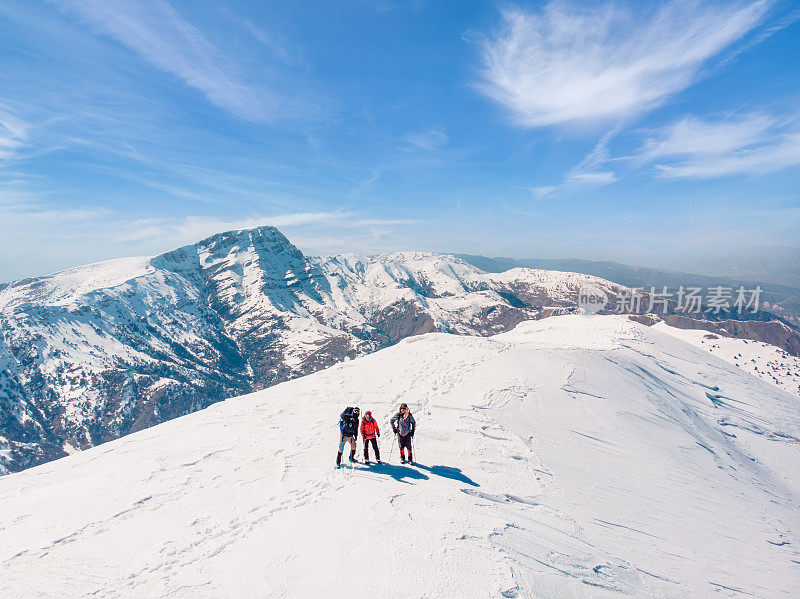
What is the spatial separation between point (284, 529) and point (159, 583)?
281cm

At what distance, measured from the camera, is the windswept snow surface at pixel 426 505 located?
808cm

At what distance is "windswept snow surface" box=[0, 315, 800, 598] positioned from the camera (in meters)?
8.08

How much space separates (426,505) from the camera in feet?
35.3

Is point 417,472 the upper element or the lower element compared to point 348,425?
lower

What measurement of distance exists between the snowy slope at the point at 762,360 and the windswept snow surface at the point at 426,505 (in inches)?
5035

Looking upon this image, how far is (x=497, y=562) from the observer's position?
8.23 meters

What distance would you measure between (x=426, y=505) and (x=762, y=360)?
194386mm

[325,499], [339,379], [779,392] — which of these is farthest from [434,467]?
[779,392]

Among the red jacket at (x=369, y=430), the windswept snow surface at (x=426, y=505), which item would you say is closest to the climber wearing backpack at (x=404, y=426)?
the red jacket at (x=369, y=430)

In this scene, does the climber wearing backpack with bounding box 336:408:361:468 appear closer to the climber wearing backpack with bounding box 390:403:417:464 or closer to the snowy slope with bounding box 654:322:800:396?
the climber wearing backpack with bounding box 390:403:417:464

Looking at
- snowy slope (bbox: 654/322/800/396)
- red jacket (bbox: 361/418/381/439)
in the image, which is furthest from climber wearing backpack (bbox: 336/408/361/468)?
snowy slope (bbox: 654/322/800/396)

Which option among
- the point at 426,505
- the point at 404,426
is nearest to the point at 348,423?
the point at 404,426

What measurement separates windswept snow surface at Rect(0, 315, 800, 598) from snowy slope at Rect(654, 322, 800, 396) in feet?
420

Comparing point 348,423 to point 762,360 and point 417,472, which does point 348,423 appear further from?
point 762,360
